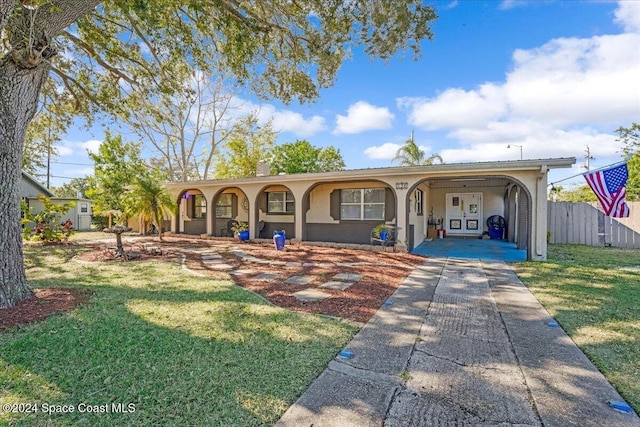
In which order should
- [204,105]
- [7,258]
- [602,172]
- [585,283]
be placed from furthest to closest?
[204,105], [602,172], [585,283], [7,258]

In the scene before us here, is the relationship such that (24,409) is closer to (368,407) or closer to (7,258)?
(368,407)

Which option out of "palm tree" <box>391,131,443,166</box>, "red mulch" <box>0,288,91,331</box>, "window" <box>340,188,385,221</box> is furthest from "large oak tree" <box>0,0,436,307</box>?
"palm tree" <box>391,131,443,166</box>

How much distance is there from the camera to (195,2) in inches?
271

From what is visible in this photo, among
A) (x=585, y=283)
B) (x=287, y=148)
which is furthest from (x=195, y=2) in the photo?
(x=287, y=148)

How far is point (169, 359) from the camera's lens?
9.72ft

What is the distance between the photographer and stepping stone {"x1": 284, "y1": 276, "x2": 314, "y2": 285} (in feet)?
20.6

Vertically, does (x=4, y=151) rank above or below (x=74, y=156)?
below

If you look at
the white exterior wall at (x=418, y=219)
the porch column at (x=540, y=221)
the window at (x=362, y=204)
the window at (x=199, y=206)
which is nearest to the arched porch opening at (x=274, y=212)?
the window at (x=362, y=204)

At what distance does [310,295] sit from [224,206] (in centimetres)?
1146

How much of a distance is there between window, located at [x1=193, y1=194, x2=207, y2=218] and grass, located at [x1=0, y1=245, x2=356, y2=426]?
460 inches

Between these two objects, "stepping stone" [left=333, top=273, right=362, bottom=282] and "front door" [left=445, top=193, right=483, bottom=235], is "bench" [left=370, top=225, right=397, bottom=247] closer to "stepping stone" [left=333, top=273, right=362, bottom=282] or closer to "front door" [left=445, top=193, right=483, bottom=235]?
"stepping stone" [left=333, top=273, right=362, bottom=282]

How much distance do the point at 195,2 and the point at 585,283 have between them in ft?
32.9

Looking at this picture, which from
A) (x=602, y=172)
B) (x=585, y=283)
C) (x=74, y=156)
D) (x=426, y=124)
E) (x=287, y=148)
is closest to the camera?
(x=585, y=283)

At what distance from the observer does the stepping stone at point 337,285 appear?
5870 mm
